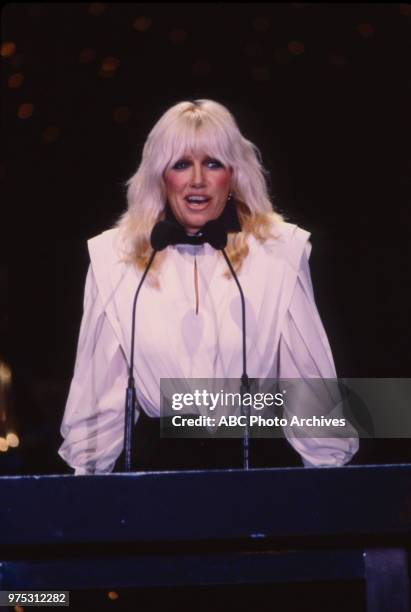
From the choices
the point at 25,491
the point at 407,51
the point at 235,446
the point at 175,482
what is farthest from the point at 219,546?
the point at 407,51

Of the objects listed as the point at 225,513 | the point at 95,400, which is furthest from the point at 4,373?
the point at 225,513

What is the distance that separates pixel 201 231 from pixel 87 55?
0.81 m

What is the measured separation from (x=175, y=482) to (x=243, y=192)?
1.38 meters

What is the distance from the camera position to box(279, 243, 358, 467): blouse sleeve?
2131 mm

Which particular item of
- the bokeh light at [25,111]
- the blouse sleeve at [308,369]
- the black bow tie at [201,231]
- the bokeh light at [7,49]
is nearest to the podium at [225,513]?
the blouse sleeve at [308,369]

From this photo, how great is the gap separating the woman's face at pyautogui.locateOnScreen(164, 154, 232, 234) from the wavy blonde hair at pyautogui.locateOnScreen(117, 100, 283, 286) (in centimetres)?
2

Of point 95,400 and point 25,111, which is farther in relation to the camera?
point 25,111

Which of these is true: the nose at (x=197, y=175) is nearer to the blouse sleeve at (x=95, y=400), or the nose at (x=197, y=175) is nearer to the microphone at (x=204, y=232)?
the microphone at (x=204, y=232)

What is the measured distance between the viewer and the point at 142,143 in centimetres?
258

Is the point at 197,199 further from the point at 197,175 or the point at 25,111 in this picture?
the point at 25,111

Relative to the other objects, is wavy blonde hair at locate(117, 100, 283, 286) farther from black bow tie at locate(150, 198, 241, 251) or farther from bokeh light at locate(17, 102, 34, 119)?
bokeh light at locate(17, 102, 34, 119)

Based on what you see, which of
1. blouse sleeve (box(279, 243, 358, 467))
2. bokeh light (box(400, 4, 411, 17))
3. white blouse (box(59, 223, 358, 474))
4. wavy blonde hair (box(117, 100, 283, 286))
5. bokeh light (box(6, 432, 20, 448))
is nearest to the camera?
blouse sleeve (box(279, 243, 358, 467))

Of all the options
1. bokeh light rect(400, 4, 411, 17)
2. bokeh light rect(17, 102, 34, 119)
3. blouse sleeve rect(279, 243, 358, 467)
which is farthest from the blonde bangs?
bokeh light rect(400, 4, 411, 17)

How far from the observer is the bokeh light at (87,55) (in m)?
2.76
